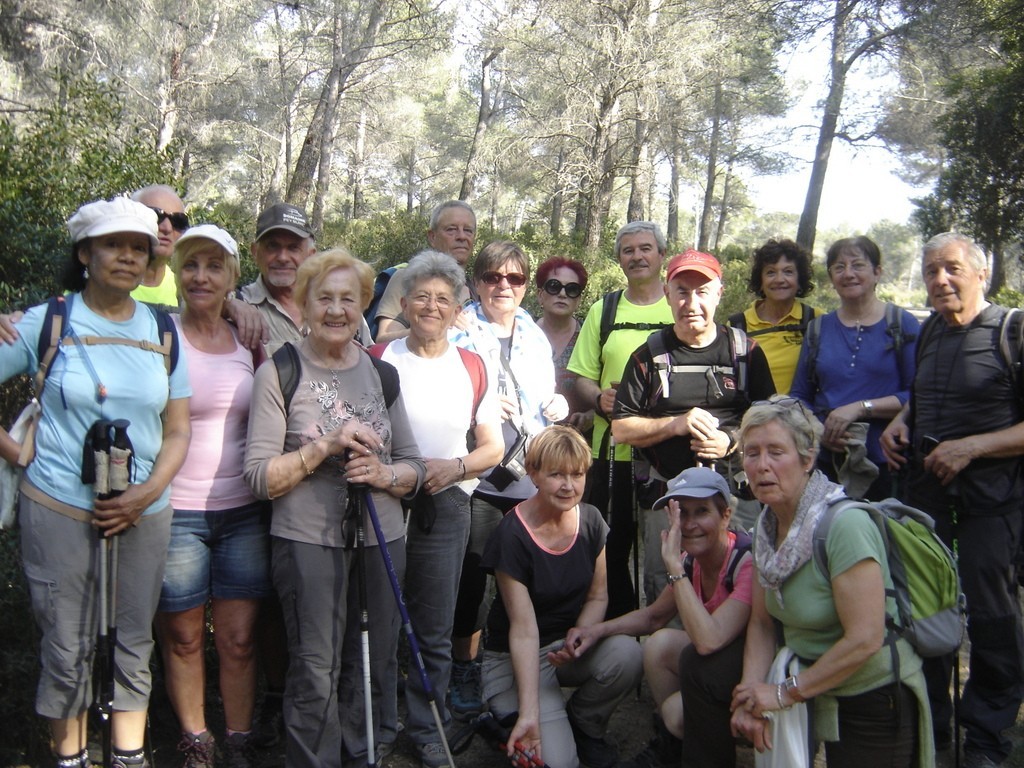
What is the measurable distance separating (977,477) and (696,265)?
1383 mm

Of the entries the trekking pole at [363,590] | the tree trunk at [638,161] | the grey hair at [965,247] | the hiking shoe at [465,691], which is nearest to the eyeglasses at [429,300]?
the trekking pole at [363,590]

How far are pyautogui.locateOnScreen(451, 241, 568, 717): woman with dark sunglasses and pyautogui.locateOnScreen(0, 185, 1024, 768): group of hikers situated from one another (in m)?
0.01

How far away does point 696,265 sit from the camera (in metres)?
3.55

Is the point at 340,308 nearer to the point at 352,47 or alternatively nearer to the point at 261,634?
the point at 261,634

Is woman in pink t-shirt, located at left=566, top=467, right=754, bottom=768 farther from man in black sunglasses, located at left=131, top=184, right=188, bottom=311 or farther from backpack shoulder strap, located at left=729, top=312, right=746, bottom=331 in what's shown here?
man in black sunglasses, located at left=131, top=184, right=188, bottom=311

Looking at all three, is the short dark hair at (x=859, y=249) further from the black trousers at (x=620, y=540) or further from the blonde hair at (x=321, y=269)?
the blonde hair at (x=321, y=269)

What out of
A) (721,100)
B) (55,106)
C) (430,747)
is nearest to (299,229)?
(430,747)

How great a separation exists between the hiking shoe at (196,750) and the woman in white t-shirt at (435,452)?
2.47 ft

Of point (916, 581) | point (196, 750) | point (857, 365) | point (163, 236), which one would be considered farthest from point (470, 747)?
point (163, 236)

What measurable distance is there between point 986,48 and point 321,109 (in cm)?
1010

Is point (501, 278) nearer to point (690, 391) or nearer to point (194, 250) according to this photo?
point (690, 391)

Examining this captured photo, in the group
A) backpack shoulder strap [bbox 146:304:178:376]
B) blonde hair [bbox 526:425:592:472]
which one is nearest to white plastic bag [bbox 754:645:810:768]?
blonde hair [bbox 526:425:592:472]

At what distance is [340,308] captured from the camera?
9.36 ft

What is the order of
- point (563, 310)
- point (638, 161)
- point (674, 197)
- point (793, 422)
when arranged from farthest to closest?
point (674, 197) < point (638, 161) < point (563, 310) < point (793, 422)
